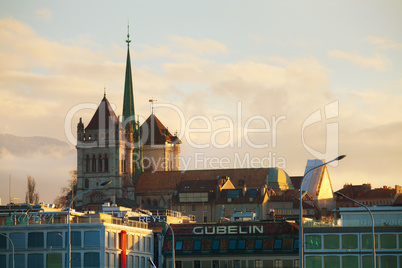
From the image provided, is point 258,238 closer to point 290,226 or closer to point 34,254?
point 290,226

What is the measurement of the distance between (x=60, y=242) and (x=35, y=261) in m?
3.45

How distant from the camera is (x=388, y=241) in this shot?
131m

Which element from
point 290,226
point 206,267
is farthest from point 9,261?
point 290,226

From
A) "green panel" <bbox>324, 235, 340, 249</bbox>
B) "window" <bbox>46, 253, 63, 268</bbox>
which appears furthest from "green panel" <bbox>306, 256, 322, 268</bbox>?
"window" <bbox>46, 253, 63, 268</bbox>

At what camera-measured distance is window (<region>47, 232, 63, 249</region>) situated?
424 ft

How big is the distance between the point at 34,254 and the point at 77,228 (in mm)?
5534

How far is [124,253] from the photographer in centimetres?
13450

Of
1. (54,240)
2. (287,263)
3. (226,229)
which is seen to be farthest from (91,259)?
(287,263)

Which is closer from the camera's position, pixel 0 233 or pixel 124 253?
pixel 0 233

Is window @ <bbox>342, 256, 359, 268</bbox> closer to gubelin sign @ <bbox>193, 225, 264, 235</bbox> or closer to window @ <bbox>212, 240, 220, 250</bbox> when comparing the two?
gubelin sign @ <bbox>193, 225, 264, 235</bbox>

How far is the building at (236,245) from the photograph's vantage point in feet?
452

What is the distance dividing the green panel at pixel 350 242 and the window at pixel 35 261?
33.7m

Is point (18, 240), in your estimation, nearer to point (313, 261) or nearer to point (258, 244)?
point (258, 244)

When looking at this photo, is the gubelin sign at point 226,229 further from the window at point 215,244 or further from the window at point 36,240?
the window at point 36,240
